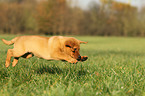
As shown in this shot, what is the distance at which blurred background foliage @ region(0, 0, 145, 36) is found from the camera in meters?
33.0

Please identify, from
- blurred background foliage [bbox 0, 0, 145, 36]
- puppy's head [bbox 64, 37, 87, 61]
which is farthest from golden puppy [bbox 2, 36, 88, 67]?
blurred background foliage [bbox 0, 0, 145, 36]

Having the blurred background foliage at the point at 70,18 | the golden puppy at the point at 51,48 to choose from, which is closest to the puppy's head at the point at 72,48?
the golden puppy at the point at 51,48

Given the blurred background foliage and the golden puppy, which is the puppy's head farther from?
the blurred background foliage

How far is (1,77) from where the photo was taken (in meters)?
3.35

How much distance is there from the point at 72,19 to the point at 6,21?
14.0m

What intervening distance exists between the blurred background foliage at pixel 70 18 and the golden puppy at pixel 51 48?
30.0 meters

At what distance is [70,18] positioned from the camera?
37.9 m

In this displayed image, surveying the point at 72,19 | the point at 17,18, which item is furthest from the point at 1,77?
the point at 72,19

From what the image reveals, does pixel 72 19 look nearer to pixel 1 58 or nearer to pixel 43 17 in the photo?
pixel 43 17

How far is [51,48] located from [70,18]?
35.6 metres

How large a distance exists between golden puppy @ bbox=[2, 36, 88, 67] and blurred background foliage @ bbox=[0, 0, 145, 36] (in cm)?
2997

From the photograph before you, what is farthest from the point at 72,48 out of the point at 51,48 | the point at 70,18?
the point at 70,18

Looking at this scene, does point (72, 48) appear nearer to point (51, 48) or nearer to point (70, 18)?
point (51, 48)

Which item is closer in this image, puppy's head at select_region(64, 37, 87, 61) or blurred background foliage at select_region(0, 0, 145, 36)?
puppy's head at select_region(64, 37, 87, 61)
